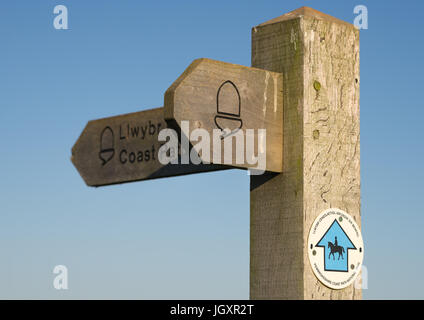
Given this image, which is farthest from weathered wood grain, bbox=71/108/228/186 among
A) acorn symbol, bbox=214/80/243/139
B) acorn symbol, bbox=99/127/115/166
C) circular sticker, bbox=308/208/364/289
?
circular sticker, bbox=308/208/364/289

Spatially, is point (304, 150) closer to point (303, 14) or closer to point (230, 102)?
point (230, 102)

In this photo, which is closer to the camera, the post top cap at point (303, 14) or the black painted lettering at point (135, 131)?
the post top cap at point (303, 14)

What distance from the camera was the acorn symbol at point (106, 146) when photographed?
5.05 metres

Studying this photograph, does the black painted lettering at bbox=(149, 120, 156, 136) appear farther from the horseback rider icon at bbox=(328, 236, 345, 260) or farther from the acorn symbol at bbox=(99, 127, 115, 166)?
the horseback rider icon at bbox=(328, 236, 345, 260)

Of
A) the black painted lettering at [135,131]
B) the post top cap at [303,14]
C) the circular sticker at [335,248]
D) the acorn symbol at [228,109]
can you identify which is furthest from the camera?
the black painted lettering at [135,131]

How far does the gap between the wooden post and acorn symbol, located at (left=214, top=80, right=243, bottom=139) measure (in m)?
0.29

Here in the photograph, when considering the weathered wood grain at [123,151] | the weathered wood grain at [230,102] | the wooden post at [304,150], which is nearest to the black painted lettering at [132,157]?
the weathered wood grain at [123,151]

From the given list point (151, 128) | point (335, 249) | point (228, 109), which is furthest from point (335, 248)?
point (151, 128)

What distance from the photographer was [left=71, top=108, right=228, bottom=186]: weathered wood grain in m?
4.76

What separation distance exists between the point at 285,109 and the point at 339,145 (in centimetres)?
30

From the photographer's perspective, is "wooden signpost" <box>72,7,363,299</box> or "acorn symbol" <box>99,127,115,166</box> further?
"acorn symbol" <box>99,127,115,166</box>

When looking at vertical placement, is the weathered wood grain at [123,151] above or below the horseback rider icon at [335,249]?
above

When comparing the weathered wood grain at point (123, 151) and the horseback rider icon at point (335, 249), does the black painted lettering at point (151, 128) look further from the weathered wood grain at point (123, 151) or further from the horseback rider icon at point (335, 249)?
the horseback rider icon at point (335, 249)

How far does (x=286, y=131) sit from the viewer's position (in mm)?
4461
